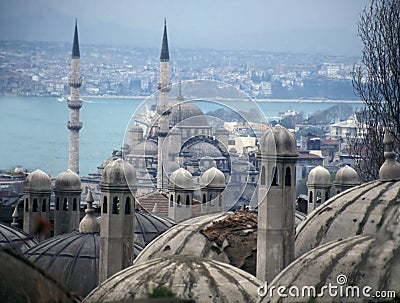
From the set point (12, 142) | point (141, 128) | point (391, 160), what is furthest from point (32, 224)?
point (12, 142)

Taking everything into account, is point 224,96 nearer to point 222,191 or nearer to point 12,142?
point 222,191

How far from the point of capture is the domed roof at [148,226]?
30.7m

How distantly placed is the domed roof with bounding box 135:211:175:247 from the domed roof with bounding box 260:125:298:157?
972 cm

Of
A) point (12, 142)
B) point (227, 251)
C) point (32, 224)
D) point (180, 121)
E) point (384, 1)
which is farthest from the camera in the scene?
point (12, 142)

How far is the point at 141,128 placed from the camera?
25.0 meters

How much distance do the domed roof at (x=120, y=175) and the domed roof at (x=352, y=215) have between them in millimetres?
2215

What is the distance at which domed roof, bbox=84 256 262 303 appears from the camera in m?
17.3

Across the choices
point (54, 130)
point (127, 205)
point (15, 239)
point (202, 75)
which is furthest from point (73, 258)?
point (202, 75)

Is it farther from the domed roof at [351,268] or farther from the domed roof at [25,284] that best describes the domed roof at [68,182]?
the domed roof at [25,284]

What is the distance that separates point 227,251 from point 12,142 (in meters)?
105

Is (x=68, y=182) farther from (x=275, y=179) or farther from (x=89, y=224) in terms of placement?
(x=275, y=179)

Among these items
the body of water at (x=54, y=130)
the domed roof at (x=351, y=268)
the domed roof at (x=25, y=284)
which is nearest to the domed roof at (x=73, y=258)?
the domed roof at (x=351, y=268)

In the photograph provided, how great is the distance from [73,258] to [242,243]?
691 centimetres

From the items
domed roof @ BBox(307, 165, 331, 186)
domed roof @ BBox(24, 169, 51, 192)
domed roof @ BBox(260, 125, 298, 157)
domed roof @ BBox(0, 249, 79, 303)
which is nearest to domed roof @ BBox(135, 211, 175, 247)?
domed roof @ BBox(24, 169, 51, 192)
